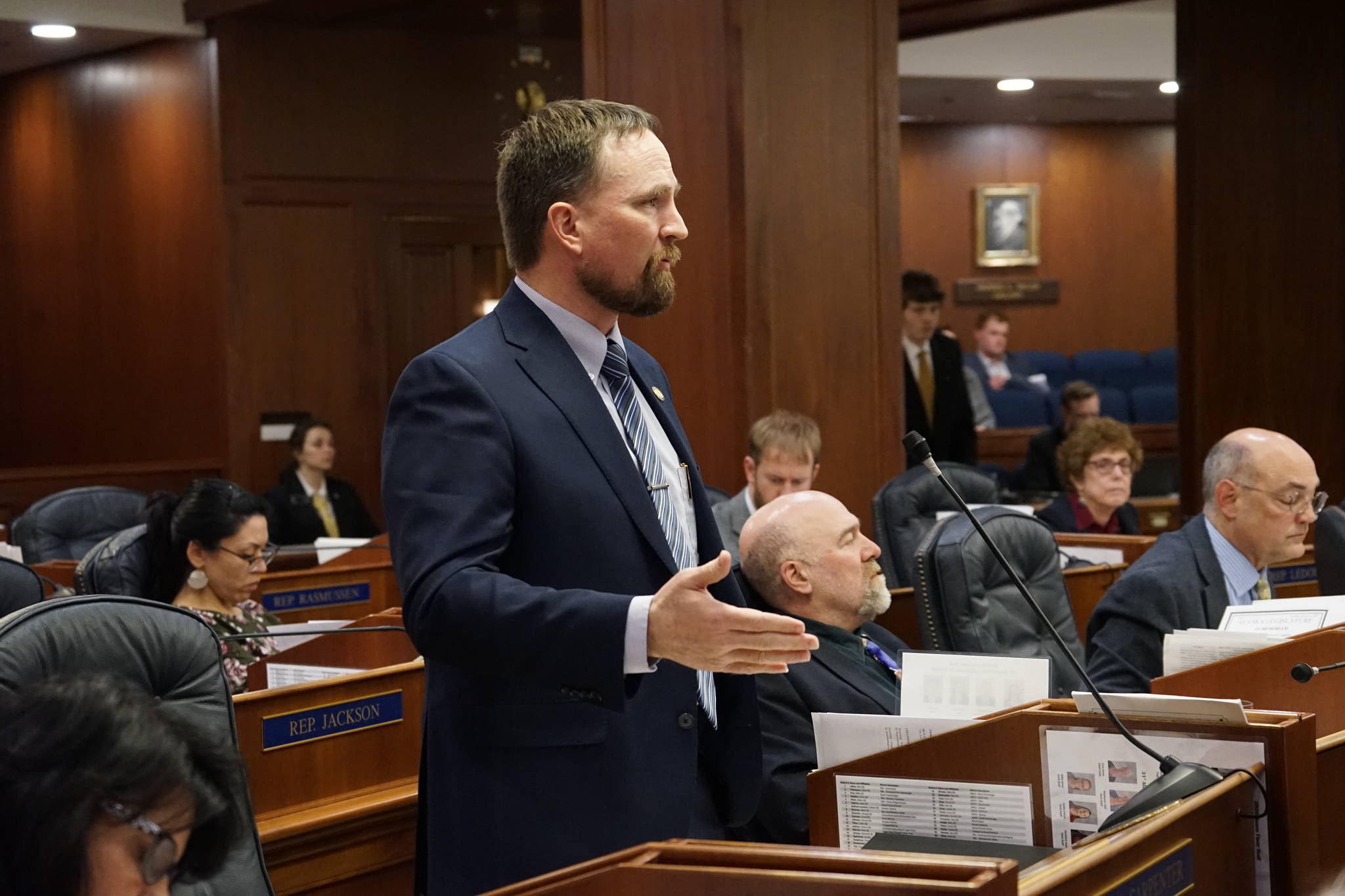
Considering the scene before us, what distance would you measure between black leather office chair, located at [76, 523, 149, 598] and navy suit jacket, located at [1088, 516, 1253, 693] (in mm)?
2306

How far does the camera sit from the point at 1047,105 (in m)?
13.6

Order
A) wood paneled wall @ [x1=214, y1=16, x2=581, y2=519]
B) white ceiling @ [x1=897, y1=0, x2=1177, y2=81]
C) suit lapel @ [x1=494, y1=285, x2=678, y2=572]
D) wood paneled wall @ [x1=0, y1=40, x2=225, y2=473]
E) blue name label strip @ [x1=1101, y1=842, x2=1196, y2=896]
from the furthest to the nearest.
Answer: white ceiling @ [x1=897, y1=0, x2=1177, y2=81] < wood paneled wall @ [x1=0, y1=40, x2=225, y2=473] < wood paneled wall @ [x1=214, y1=16, x2=581, y2=519] < suit lapel @ [x1=494, y1=285, x2=678, y2=572] < blue name label strip @ [x1=1101, y1=842, x2=1196, y2=896]

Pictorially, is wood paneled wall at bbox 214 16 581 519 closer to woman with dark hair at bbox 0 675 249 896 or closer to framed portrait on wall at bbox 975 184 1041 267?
framed portrait on wall at bbox 975 184 1041 267

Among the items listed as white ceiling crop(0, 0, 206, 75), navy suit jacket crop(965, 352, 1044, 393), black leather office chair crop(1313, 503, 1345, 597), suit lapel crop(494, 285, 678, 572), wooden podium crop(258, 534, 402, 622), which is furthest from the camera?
navy suit jacket crop(965, 352, 1044, 393)

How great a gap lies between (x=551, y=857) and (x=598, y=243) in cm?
69

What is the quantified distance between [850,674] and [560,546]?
1313mm

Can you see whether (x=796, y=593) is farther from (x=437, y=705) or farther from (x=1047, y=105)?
(x=1047, y=105)

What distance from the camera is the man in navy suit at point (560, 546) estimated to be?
1.59m

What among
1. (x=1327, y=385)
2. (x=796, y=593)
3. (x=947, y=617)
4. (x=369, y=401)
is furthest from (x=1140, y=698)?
(x=369, y=401)

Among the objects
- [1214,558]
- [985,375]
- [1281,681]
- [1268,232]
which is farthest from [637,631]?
[985,375]

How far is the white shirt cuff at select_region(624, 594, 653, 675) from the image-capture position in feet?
5.10

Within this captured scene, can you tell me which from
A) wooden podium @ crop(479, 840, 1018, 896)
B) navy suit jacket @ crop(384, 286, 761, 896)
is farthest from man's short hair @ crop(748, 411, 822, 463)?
wooden podium @ crop(479, 840, 1018, 896)

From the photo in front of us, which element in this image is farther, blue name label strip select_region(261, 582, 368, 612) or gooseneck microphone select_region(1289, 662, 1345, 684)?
blue name label strip select_region(261, 582, 368, 612)

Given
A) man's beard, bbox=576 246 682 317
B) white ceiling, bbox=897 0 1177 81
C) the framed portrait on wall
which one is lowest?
man's beard, bbox=576 246 682 317
